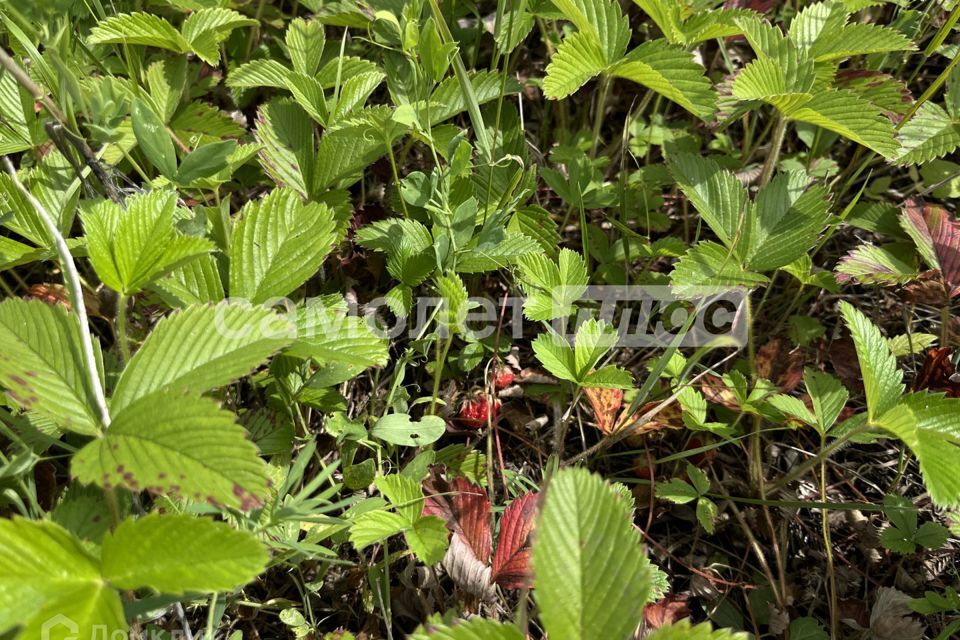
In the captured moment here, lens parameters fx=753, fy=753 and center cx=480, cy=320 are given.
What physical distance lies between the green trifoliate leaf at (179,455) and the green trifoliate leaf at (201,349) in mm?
56

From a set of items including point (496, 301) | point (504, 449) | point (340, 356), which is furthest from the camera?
point (496, 301)

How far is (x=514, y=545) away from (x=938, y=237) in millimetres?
1500

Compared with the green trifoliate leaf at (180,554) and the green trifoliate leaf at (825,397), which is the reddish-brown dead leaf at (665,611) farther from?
the green trifoliate leaf at (180,554)

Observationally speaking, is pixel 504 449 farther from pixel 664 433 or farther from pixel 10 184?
pixel 10 184

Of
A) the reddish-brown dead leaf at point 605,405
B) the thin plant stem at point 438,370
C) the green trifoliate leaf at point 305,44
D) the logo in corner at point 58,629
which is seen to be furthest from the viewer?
the green trifoliate leaf at point 305,44

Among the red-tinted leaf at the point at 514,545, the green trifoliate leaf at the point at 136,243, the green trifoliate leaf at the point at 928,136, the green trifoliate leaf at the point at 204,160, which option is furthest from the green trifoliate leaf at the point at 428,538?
the green trifoliate leaf at the point at 928,136

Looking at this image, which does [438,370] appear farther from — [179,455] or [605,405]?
[179,455]

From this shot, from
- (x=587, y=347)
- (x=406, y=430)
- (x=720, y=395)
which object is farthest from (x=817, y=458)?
(x=406, y=430)

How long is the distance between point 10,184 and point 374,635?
1317mm

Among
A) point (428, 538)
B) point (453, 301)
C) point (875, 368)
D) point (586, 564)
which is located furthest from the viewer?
point (453, 301)

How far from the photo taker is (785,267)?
2.05 m

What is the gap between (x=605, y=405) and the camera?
1.94 metres

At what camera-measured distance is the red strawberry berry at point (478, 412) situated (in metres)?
1.99

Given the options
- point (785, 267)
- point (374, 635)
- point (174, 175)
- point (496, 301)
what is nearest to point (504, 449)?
point (496, 301)
